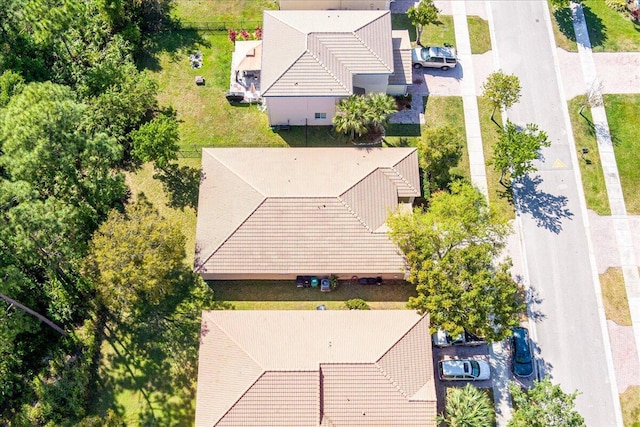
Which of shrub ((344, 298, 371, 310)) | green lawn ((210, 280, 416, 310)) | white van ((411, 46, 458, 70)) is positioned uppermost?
white van ((411, 46, 458, 70))

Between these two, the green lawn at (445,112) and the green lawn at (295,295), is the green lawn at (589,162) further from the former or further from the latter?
the green lawn at (295,295)

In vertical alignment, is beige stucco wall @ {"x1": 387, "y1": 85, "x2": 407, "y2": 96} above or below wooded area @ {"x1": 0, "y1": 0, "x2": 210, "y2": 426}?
above

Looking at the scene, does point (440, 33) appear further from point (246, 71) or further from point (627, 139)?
point (627, 139)

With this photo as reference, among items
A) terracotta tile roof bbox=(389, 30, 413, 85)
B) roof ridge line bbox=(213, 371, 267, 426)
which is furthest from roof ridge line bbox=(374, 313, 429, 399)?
terracotta tile roof bbox=(389, 30, 413, 85)

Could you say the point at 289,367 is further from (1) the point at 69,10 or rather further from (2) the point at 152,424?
(1) the point at 69,10

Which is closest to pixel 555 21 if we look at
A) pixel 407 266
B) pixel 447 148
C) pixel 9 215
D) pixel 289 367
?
pixel 447 148

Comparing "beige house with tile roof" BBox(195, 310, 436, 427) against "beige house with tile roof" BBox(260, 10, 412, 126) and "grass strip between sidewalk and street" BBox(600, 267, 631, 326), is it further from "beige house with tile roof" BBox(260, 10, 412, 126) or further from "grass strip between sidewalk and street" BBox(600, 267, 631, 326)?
"beige house with tile roof" BBox(260, 10, 412, 126)

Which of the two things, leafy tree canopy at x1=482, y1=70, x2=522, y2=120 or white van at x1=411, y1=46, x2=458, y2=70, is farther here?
white van at x1=411, y1=46, x2=458, y2=70

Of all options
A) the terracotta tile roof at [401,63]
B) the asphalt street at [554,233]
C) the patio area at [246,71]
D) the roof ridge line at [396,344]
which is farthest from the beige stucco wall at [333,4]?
the roof ridge line at [396,344]
